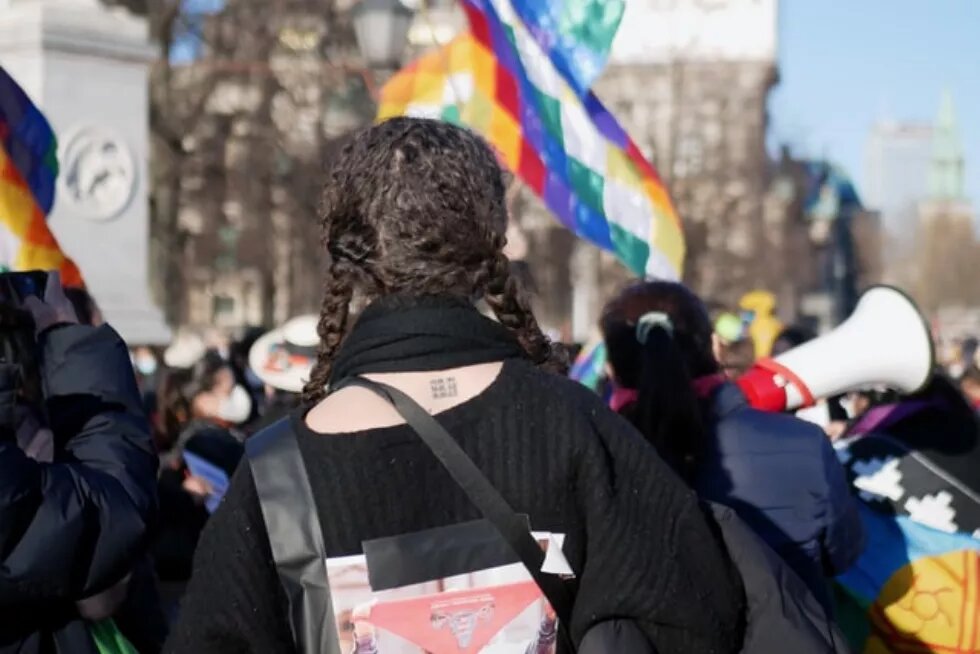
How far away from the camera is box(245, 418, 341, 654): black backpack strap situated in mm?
2361

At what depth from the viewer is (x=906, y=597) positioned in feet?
15.7

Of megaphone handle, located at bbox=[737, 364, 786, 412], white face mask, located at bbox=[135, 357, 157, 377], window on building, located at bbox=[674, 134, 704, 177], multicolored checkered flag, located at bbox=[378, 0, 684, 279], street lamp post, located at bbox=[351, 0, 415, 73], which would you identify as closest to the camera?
megaphone handle, located at bbox=[737, 364, 786, 412]

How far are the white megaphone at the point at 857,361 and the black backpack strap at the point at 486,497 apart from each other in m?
2.37

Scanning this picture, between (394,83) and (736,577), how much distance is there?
6.14m

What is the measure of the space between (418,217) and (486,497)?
14.8 inches

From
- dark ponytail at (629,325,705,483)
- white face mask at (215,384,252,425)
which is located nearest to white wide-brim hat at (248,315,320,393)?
white face mask at (215,384,252,425)

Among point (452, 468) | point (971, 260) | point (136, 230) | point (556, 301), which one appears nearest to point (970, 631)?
point (452, 468)

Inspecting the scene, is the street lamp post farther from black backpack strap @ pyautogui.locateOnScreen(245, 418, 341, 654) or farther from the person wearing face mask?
black backpack strap @ pyautogui.locateOnScreen(245, 418, 341, 654)

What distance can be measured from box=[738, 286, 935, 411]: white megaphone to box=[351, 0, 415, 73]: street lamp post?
273 inches

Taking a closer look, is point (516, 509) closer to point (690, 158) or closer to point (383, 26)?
point (383, 26)

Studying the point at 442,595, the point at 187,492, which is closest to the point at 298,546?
the point at 442,595

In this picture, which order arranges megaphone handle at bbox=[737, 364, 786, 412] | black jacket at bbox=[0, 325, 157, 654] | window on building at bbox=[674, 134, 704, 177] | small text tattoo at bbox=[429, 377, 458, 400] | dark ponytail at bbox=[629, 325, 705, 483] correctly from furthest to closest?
window on building at bbox=[674, 134, 704, 177] → megaphone handle at bbox=[737, 364, 786, 412] → dark ponytail at bbox=[629, 325, 705, 483] → black jacket at bbox=[0, 325, 157, 654] → small text tattoo at bbox=[429, 377, 458, 400]

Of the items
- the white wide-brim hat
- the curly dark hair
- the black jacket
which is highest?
the curly dark hair

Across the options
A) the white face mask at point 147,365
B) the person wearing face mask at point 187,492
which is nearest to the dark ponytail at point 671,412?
the person wearing face mask at point 187,492
